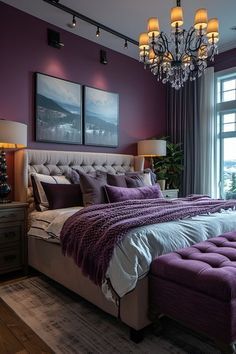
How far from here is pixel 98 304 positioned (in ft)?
7.22

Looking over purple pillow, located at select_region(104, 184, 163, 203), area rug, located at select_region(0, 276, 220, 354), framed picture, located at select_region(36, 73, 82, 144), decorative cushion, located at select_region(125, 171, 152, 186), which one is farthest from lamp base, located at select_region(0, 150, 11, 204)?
decorative cushion, located at select_region(125, 171, 152, 186)

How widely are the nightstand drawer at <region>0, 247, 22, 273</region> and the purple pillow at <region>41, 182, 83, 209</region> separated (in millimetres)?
628

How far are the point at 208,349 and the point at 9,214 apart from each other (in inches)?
88.2

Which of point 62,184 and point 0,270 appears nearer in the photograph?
point 0,270

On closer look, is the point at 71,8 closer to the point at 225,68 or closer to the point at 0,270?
the point at 225,68

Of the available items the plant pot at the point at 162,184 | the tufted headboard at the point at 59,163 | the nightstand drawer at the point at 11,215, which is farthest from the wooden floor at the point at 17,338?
the plant pot at the point at 162,184

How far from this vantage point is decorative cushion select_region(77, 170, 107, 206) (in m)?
3.18

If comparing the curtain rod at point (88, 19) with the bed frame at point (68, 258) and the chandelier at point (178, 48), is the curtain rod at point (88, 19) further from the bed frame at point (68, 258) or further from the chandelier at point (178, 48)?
the bed frame at point (68, 258)

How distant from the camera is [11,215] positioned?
9.84ft

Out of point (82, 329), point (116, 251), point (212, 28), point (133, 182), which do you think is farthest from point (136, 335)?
point (212, 28)

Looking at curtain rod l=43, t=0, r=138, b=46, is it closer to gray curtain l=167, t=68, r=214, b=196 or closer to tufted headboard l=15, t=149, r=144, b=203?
gray curtain l=167, t=68, r=214, b=196

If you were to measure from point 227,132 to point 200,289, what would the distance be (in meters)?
3.92

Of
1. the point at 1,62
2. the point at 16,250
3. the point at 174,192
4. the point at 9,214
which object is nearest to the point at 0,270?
the point at 16,250

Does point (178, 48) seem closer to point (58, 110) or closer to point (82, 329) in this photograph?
point (58, 110)
